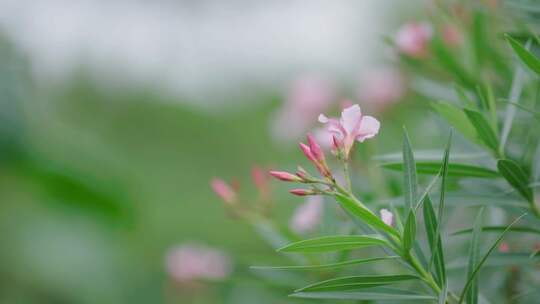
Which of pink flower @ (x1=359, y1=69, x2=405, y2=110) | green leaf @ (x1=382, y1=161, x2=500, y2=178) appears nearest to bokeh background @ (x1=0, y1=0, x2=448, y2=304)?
pink flower @ (x1=359, y1=69, x2=405, y2=110)

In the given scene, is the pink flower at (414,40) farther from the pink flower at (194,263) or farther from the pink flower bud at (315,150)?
the pink flower at (194,263)

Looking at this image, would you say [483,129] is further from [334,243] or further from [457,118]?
[334,243]

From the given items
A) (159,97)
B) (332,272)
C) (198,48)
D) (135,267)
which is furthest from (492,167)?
(198,48)

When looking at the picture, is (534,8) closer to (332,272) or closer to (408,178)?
(408,178)

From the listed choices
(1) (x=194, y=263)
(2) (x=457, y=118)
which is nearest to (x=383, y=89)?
(1) (x=194, y=263)

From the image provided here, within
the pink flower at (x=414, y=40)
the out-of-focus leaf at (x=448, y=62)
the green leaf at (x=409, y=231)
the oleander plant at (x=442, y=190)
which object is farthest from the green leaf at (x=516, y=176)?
the pink flower at (x=414, y=40)
